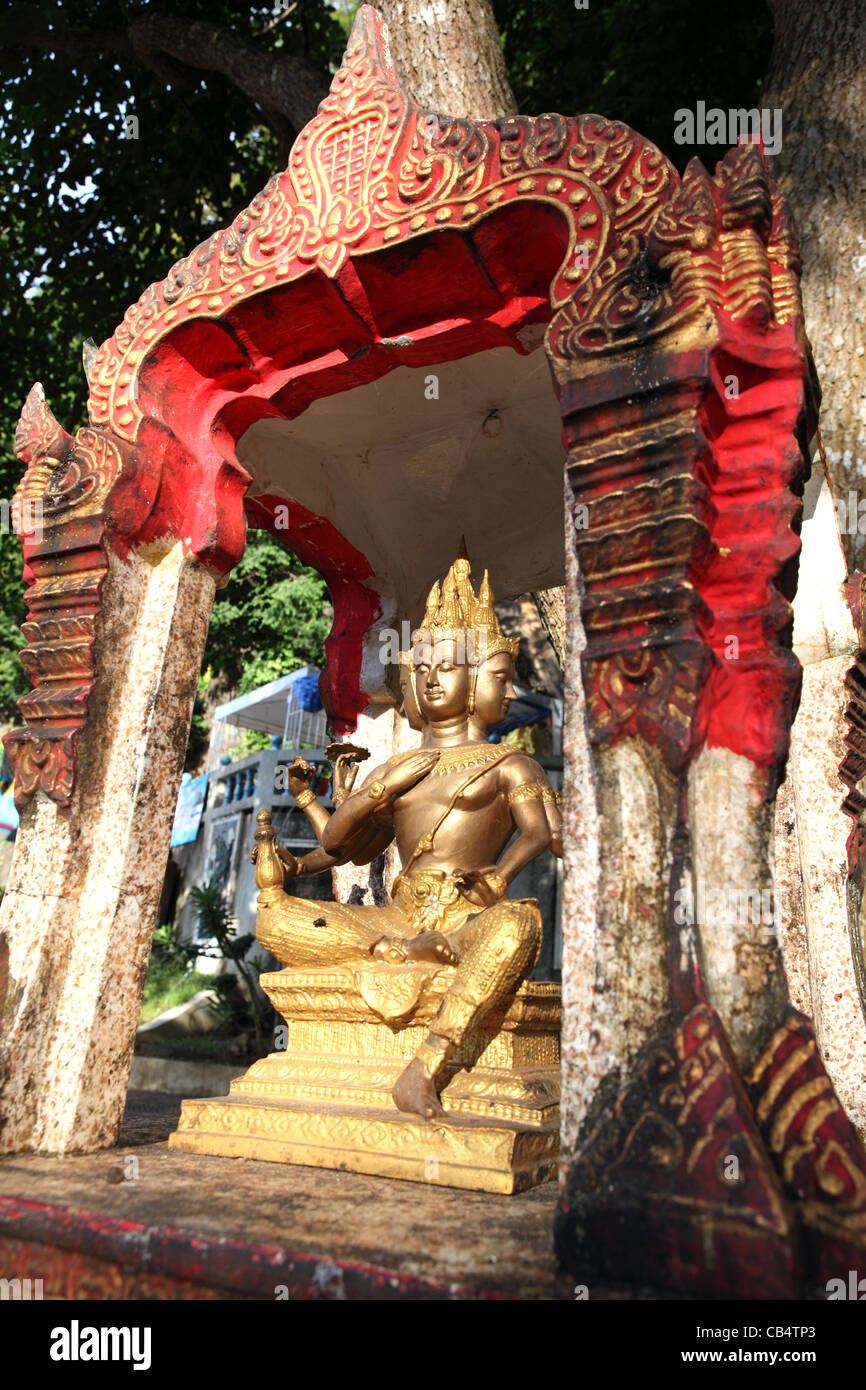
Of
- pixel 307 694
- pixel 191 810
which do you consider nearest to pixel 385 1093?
pixel 307 694

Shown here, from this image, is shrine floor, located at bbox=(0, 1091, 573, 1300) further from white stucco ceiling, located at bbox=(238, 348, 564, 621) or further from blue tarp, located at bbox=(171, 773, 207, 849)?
blue tarp, located at bbox=(171, 773, 207, 849)

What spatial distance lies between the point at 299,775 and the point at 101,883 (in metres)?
0.99

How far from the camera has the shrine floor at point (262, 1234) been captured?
185cm

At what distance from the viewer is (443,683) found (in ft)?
12.9

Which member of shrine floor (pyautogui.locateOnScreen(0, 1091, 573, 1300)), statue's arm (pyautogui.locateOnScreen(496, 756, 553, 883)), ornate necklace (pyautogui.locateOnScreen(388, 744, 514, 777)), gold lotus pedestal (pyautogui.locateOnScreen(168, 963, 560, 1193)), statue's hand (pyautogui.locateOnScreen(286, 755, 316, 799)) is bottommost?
shrine floor (pyautogui.locateOnScreen(0, 1091, 573, 1300))

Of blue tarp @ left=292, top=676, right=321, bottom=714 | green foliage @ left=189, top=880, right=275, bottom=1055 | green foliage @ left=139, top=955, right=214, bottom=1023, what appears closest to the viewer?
green foliage @ left=189, top=880, right=275, bottom=1055

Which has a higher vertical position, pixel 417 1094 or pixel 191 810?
pixel 191 810

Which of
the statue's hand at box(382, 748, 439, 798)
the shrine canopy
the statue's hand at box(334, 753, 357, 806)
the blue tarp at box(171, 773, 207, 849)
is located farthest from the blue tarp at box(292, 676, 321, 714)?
the statue's hand at box(382, 748, 439, 798)

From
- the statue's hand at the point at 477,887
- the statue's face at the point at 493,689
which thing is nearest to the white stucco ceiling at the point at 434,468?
the statue's face at the point at 493,689

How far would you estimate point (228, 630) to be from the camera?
46.0ft

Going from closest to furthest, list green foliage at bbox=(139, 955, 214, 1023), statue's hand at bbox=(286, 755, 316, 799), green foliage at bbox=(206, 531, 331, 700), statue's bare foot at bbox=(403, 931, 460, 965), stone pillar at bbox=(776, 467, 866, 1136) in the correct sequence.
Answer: statue's bare foot at bbox=(403, 931, 460, 965), stone pillar at bbox=(776, 467, 866, 1136), statue's hand at bbox=(286, 755, 316, 799), green foliage at bbox=(139, 955, 214, 1023), green foliage at bbox=(206, 531, 331, 700)

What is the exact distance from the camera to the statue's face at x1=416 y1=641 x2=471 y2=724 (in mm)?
3926

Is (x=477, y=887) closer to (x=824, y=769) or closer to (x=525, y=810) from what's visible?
(x=525, y=810)

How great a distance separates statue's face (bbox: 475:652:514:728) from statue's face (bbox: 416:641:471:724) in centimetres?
6
